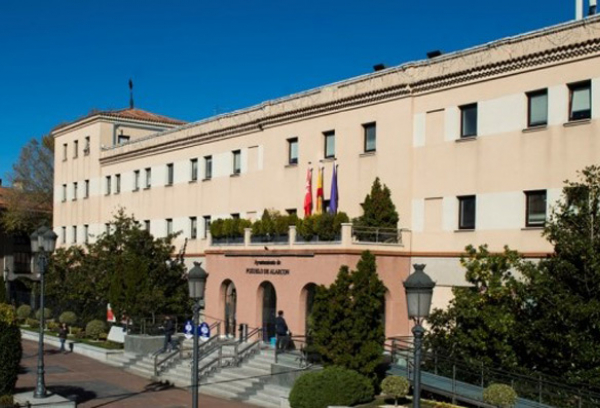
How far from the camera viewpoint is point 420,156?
30094 millimetres

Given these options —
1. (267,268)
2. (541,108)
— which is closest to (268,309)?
(267,268)

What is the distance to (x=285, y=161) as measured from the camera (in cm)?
3691

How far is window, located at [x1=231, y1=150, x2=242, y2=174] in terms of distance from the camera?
135 feet

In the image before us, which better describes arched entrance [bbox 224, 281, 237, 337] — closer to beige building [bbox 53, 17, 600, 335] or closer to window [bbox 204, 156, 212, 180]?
beige building [bbox 53, 17, 600, 335]

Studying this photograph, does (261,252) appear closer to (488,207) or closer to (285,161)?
(285,161)

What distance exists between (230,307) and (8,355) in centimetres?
1667

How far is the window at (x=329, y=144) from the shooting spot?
3425 centimetres

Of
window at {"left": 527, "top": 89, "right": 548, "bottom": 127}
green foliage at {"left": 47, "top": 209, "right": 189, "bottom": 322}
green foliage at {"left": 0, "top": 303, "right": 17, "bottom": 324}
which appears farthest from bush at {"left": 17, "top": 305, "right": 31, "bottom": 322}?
window at {"left": 527, "top": 89, "right": 548, "bottom": 127}

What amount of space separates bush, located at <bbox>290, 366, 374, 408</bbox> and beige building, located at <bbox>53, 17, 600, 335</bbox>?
5.82 meters

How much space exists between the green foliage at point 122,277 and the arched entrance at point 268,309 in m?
7.46

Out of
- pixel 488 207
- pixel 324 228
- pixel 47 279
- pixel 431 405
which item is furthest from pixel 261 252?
pixel 47 279

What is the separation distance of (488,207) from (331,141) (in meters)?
9.07

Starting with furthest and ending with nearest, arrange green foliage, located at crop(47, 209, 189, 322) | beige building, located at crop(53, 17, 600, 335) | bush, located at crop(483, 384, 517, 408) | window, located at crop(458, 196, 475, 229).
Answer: green foliage, located at crop(47, 209, 189, 322) < window, located at crop(458, 196, 475, 229) < beige building, located at crop(53, 17, 600, 335) < bush, located at crop(483, 384, 517, 408)

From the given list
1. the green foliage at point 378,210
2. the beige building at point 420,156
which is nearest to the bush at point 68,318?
the beige building at point 420,156
